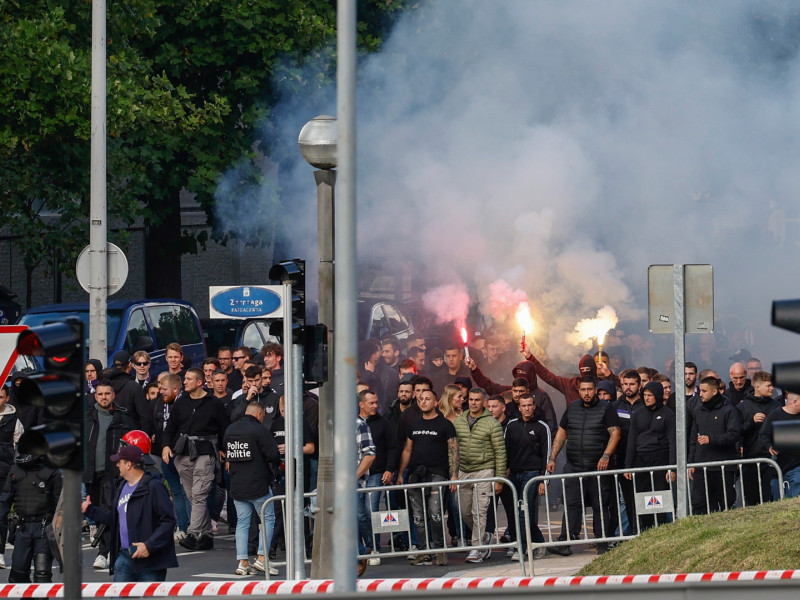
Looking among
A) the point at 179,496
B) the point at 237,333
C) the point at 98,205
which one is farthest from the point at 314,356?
the point at 237,333

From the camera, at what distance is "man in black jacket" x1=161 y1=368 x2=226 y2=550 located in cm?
1437

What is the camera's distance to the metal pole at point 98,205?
58.3 feet

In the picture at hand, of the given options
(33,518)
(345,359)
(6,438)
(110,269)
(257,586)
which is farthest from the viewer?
(110,269)

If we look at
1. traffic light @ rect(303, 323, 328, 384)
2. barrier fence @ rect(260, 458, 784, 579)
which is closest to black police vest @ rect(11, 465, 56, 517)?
barrier fence @ rect(260, 458, 784, 579)

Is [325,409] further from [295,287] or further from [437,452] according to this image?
[437,452]

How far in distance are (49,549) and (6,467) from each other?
1507 millimetres

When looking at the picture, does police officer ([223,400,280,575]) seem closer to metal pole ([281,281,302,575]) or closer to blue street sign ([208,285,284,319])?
metal pole ([281,281,302,575])

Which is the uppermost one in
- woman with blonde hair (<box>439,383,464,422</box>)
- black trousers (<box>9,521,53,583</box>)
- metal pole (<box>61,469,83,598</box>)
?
woman with blonde hair (<box>439,383,464,422</box>)

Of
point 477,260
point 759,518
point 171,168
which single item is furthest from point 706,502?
point 171,168

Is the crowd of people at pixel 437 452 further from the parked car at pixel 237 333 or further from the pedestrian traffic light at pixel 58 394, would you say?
the parked car at pixel 237 333

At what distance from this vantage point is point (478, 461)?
13.8 meters

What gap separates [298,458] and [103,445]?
10.4 ft

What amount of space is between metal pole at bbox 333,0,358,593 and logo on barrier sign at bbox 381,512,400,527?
4.53m

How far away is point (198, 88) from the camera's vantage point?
24828 millimetres
